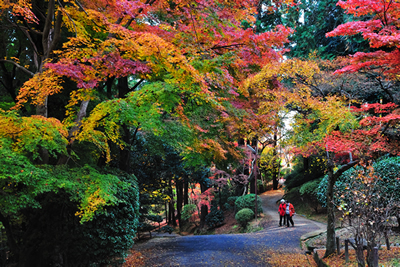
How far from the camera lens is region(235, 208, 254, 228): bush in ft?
49.9

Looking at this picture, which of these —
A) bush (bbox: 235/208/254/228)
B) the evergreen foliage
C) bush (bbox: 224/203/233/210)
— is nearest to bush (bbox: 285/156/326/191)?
the evergreen foliage

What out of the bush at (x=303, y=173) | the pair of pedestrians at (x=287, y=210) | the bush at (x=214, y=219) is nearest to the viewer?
the pair of pedestrians at (x=287, y=210)

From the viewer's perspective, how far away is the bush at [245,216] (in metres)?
15.2

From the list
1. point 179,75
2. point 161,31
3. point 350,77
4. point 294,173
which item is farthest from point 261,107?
point 294,173

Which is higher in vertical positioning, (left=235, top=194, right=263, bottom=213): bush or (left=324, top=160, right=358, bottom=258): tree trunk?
(left=324, top=160, right=358, bottom=258): tree trunk

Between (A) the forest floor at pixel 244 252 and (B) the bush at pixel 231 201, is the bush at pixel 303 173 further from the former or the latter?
(A) the forest floor at pixel 244 252

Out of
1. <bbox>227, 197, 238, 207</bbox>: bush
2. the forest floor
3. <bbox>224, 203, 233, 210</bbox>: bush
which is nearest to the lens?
the forest floor

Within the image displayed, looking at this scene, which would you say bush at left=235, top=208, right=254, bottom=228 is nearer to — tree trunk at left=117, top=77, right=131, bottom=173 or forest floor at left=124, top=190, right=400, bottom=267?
forest floor at left=124, top=190, right=400, bottom=267

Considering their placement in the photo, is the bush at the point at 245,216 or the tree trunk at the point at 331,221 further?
the bush at the point at 245,216

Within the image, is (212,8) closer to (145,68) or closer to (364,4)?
(145,68)

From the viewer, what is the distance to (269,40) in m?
6.34

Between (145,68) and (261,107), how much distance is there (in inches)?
285

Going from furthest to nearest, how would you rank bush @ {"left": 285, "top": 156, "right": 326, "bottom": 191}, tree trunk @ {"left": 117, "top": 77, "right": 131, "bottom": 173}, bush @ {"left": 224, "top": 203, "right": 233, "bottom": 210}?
bush @ {"left": 224, "top": 203, "right": 233, "bottom": 210} → bush @ {"left": 285, "top": 156, "right": 326, "bottom": 191} → tree trunk @ {"left": 117, "top": 77, "right": 131, "bottom": 173}

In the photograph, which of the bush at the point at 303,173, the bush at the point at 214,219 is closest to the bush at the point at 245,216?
the bush at the point at 214,219
